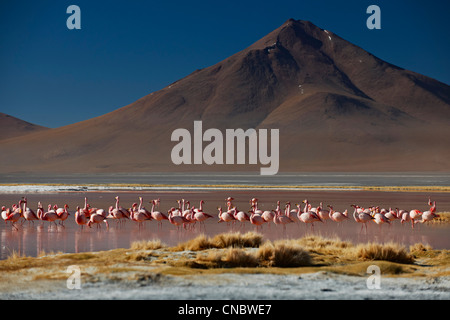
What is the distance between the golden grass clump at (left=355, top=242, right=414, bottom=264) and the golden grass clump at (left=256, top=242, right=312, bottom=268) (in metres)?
1.25

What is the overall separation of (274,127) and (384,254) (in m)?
146

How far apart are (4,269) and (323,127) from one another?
147573mm

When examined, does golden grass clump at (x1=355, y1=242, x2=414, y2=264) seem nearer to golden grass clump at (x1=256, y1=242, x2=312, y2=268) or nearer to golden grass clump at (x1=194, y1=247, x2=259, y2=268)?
golden grass clump at (x1=256, y1=242, x2=312, y2=268)

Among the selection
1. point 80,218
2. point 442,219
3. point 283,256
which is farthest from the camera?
point 442,219

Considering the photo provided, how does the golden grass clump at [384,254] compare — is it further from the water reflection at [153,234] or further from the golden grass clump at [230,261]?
the water reflection at [153,234]

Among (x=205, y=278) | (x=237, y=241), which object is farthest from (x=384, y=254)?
(x=205, y=278)

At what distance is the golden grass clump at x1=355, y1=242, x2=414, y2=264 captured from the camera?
39.1 ft

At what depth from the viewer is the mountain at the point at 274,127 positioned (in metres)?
134

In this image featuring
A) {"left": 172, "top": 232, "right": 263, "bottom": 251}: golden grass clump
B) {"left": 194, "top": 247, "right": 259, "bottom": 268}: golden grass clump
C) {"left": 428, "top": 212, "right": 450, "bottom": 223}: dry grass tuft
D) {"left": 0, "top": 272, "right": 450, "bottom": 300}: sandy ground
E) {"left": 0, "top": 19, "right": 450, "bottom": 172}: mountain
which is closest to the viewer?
{"left": 0, "top": 272, "right": 450, "bottom": 300}: sandy ground

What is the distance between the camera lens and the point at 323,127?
155000 millimetres

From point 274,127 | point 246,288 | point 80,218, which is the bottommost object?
point 246,288

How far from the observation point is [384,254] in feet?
39.2

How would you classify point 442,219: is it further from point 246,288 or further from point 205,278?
point 246,288

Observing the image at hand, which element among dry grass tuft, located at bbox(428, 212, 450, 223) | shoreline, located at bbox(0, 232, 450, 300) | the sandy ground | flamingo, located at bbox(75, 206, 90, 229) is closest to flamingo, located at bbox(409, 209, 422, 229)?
dry grass tuft, located at bbox(428, 212, 450, 223)
